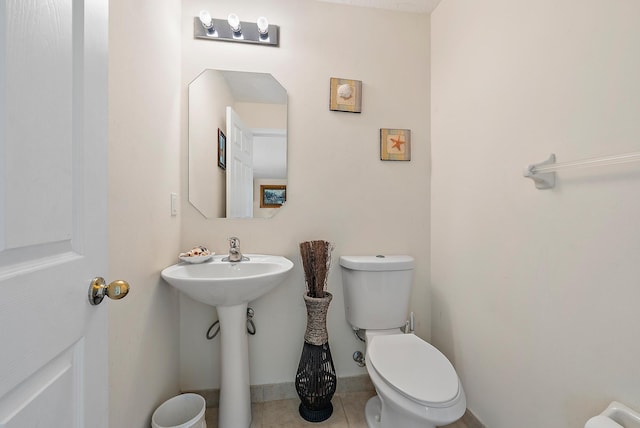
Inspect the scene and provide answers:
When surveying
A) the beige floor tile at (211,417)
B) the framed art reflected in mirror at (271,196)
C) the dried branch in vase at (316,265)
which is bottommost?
the beige floor tile at (211,417)

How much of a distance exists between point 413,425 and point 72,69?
1.54m

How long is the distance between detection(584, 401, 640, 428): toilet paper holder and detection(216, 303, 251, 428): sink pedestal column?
1.25 meters

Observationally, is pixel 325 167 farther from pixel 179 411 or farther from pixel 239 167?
pixel 179 411

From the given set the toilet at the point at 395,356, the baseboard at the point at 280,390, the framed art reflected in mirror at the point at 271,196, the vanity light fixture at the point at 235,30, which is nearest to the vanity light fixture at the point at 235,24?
the vanity light fixture at the point at 235,30

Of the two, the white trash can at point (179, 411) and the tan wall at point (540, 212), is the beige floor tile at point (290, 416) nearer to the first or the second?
the white trash can at point (179, 411)

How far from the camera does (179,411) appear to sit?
1.29 meters

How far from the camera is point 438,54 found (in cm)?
170

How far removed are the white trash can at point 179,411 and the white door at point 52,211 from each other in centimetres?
70

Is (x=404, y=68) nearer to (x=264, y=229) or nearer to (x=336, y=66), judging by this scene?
(x=336, y=66)

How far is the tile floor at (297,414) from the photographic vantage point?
1.43 m

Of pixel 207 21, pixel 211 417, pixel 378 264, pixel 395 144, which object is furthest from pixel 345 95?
pixel 211 417

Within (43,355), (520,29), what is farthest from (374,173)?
(43,355)

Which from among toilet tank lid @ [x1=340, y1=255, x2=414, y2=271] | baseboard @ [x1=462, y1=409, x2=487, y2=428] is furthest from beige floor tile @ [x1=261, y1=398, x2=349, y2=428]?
toilet tank lid @ [x1=340, y1=255, x2=414, y2=271]

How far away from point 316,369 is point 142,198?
115 centimetres
